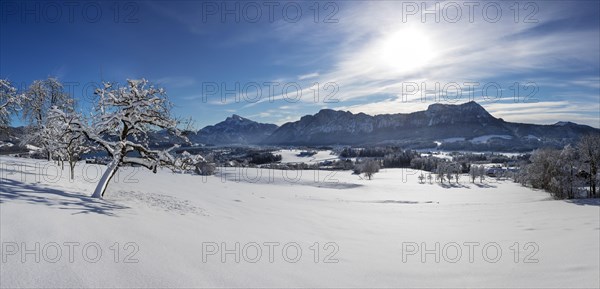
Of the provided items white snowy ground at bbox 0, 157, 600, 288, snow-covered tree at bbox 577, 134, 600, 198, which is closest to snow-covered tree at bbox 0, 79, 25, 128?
white snowy ground at bbox 0, 157, 600, 288

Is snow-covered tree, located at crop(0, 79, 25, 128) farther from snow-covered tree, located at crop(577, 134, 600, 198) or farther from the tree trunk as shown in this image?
snow-covered tree, located at crop(577, 134, 600, 198)

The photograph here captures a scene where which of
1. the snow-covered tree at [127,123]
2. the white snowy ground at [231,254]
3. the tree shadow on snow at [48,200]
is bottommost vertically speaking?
the white snowy ground at [231,254]

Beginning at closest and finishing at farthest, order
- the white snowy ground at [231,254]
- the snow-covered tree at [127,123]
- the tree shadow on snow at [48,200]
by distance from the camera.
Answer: the white snowy ground at [231,254], the tree shadow on snow at [48,200], the snow-covered tree at [127,123]

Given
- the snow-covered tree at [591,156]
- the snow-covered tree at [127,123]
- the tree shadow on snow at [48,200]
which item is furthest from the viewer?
the snow-covered tree at [591,156]

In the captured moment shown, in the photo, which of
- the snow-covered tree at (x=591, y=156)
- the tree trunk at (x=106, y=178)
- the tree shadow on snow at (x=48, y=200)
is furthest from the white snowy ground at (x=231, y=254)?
the snow-covered tree at (x=591, y=156)

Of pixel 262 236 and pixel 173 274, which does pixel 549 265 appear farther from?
pixel 173 274

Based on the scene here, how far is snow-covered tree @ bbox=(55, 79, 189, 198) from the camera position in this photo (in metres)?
14.0

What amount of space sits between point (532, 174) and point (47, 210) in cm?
7153

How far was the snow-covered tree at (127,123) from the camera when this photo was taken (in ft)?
46.0

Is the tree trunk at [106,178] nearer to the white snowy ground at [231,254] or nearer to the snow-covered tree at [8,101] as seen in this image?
the white snowy ground at [231,254]

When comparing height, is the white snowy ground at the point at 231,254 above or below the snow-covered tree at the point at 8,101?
below

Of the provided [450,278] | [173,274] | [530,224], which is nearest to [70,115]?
[173,274]

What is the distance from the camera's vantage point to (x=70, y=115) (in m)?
13.6

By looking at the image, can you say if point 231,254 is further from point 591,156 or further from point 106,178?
point 591,156
